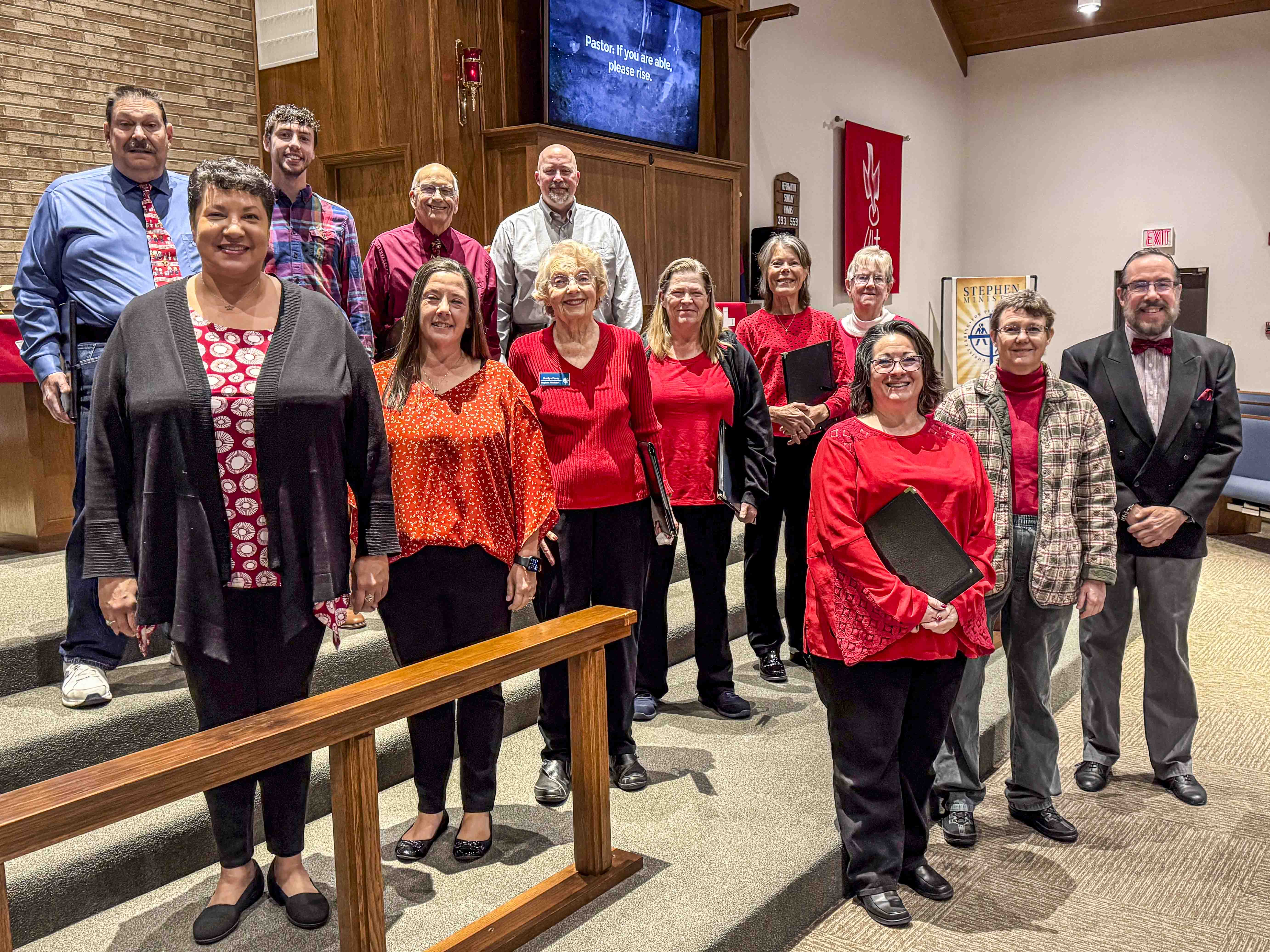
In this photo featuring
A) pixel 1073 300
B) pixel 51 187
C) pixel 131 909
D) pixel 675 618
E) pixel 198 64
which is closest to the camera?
pixel 131 909

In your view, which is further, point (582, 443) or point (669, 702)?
point (669, 702)

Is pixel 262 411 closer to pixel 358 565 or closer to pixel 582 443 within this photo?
pixel 358 565

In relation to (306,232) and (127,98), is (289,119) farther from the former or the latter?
(127,98)

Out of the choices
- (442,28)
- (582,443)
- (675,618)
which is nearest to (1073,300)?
(442,28)

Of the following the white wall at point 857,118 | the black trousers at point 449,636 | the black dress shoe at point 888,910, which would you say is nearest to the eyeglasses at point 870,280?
the black trousers at point 449,636

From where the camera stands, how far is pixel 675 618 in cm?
404

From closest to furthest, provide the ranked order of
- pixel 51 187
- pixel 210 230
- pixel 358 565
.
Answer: pixel 210 230 → pixel 358 565 → pixel 51 187

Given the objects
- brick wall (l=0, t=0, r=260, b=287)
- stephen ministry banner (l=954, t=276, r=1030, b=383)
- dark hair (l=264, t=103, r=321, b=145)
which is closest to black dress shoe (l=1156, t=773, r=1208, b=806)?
dark hair (l=264, t=103, r=321, b=145)

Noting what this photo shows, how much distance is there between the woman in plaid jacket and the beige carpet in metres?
0.23

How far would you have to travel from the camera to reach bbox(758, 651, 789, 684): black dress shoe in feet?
12.1

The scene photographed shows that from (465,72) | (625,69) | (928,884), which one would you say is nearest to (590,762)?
(928,884)

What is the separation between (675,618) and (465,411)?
1.95m

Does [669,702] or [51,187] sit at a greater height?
[51,187]

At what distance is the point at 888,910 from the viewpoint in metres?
2.45
